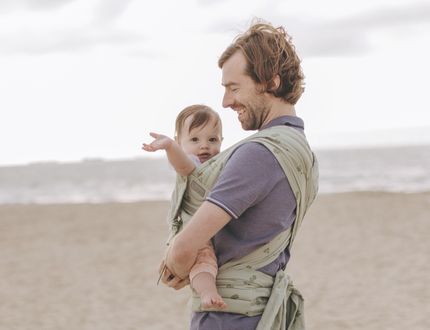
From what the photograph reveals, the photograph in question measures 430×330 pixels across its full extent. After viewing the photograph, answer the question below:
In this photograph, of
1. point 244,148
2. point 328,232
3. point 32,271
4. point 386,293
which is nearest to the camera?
point 244,148

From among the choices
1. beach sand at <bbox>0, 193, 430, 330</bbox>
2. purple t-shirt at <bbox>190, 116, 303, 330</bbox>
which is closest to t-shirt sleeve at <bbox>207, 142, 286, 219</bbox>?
purple t-shirt at <bbox>190, 116, 303, 330</bbox>

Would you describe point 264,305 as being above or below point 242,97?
below

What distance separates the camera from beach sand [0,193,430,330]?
7516 millimetres

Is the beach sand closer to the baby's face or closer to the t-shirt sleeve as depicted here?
the baby's face

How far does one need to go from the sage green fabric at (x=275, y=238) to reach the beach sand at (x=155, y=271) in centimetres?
519

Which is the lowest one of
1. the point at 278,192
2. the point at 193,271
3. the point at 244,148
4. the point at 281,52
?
the point at 193,271

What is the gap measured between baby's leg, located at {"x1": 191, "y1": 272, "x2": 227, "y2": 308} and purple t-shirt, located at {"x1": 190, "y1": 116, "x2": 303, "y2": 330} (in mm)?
77

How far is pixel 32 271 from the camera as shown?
1102 cm

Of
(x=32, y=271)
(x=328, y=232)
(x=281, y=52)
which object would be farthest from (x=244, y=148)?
(x=328, y=232)

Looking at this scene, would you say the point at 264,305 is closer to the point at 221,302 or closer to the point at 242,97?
the point at 221,302

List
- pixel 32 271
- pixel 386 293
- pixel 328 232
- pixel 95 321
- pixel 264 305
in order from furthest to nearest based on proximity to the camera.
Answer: pixel 328 232 < pixel 32 271 < pixel 386 293 < pixel 95 321 < pixel 264 305

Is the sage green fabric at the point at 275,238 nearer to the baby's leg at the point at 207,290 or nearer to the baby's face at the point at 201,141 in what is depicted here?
the baby's leg at the point at 207,290

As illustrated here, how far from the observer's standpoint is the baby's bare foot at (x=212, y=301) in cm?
183

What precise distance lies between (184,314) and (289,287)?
5.82 m
